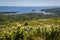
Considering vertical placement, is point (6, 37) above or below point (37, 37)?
above

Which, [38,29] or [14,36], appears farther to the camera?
[38,29]

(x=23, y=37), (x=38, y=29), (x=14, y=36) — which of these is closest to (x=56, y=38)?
(x=38, y=29)

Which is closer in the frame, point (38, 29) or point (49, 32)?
point (49, 32)

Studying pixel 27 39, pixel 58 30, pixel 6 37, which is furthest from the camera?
pixel 58 30

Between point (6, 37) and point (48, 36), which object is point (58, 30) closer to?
point (48, 36)

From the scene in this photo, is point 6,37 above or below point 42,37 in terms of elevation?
above

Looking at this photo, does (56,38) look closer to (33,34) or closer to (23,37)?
(33,34)

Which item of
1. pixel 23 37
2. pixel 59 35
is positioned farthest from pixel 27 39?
pixel 59 35

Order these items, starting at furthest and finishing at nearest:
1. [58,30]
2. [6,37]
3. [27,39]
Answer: [58,30] → [27,39] → [6,37]
